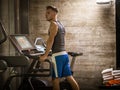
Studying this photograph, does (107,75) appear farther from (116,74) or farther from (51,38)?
(51,38)

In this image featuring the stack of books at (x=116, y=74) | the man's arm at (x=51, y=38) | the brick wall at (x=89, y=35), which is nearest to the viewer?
the man's arm at (x=51, y=38)

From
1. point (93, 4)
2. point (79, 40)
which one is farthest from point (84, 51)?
point (93, 4)

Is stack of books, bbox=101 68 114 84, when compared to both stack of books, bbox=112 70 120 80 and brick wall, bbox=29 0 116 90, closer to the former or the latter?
stack of books, bbox=112 70 120 80

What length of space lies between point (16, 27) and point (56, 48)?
1.95 metres

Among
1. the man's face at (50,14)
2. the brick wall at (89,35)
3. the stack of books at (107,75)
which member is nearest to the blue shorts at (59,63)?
the man's face at (50,14)

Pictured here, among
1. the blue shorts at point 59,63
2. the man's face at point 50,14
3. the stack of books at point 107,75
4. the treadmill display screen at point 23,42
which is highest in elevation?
the man's face at point 50,14

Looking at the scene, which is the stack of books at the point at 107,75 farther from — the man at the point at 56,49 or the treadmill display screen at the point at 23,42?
the treadmill display screen at the point at 23,42

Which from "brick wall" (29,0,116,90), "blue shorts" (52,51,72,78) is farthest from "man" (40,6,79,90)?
"brick wall" (29,0,116,90)

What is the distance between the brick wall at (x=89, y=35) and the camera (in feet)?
21.4

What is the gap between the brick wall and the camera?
6531mm

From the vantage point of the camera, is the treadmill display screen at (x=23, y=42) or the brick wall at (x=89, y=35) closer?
the treadmill display screen at (x=23, y=42)

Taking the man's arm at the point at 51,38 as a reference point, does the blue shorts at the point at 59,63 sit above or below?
below

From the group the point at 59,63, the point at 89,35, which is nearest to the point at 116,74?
the point at 89,35

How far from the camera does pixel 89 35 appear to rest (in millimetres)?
6613
